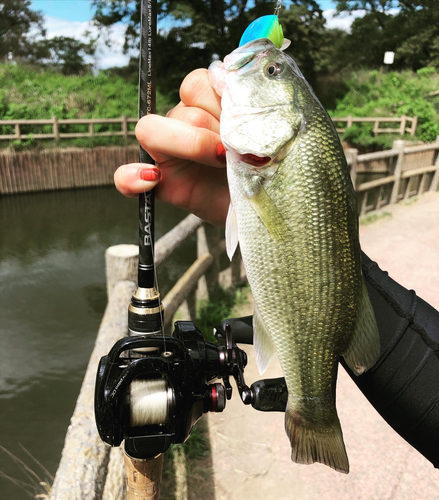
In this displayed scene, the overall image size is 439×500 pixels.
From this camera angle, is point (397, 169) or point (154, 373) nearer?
point (154, 373)

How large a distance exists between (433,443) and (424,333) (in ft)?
1.01

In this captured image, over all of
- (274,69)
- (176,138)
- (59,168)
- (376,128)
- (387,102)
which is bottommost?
(59,168)

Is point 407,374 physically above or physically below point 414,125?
above

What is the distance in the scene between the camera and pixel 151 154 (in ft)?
4.09

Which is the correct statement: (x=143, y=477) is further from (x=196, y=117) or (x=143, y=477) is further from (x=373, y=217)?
(x=373, y=217)

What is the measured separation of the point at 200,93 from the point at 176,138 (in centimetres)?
23

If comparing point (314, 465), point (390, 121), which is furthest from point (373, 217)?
point (390, 121)

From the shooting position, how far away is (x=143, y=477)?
1.38m

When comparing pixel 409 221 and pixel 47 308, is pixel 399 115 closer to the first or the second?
pixel 409 221

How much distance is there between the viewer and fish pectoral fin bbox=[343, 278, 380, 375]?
112 cm

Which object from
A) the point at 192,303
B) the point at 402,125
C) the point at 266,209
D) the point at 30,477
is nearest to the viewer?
the point at 266,209

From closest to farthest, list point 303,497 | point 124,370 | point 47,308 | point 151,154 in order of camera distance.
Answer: point 124,370 → point 151,154 → point 303,497 → point 47,308

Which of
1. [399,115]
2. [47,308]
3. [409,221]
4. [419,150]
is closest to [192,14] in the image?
[399,115]

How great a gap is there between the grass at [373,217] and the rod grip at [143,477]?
6.91m
